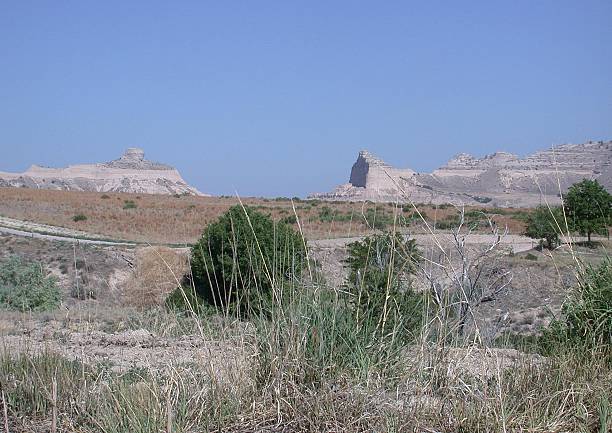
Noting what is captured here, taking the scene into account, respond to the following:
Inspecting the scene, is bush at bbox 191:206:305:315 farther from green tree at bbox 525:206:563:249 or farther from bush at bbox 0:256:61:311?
bush at bbox 0:256:61:311

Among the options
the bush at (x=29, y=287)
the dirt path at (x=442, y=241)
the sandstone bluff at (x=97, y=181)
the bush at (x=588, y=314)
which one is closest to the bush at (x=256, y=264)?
the dirt path at (x=442, y=241)

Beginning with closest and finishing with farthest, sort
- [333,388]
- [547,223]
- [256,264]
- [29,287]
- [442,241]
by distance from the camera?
[333,388] < [256,264] < [547,223] < [442,241] < [29,287]

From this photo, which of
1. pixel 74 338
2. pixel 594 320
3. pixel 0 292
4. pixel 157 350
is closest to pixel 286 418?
pixel 594 320

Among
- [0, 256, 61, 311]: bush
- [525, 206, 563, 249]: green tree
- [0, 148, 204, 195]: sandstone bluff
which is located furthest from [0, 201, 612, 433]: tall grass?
[0, 148, 204, 195]: sandstone bluff

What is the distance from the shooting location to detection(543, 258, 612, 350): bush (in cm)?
526

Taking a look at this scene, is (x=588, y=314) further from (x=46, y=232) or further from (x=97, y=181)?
(x=97, y=181)

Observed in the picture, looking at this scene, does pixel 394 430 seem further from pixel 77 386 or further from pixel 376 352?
pixel 77 386

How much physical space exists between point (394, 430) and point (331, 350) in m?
0.79

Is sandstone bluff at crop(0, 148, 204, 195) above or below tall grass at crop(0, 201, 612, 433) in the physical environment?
above

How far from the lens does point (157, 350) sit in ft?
28.8

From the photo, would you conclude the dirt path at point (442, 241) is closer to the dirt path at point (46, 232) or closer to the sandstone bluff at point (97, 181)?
the dirt path at point (46, 232)

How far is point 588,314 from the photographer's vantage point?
5.50 m

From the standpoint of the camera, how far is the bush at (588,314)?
526cm

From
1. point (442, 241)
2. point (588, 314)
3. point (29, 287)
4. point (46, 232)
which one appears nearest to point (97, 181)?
point (46, 232)
